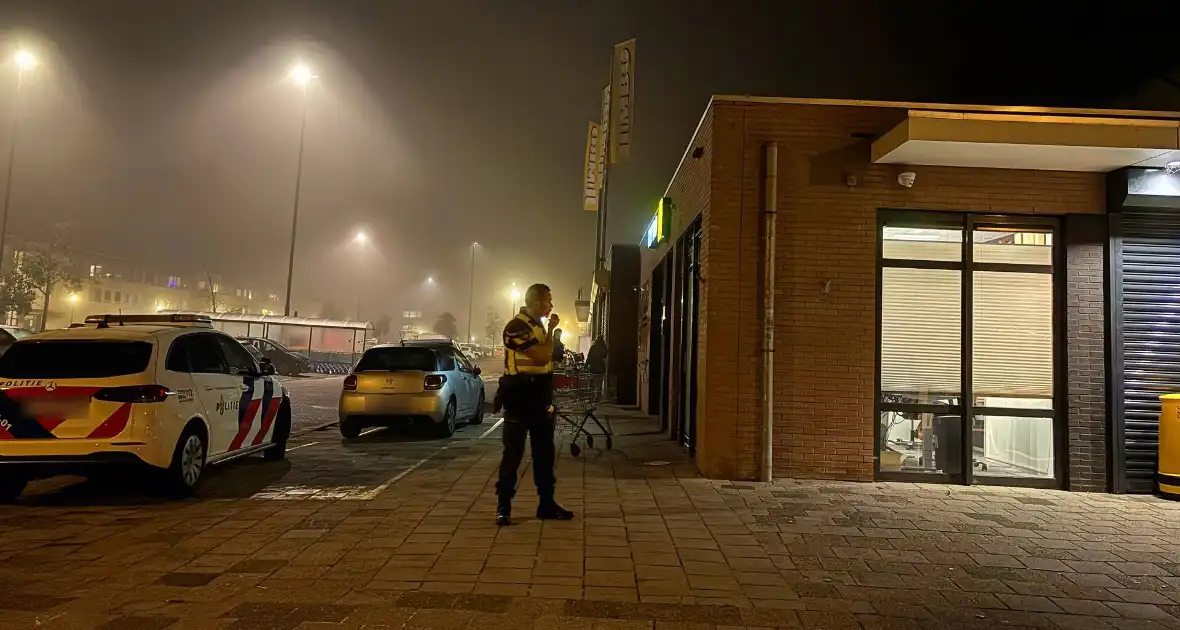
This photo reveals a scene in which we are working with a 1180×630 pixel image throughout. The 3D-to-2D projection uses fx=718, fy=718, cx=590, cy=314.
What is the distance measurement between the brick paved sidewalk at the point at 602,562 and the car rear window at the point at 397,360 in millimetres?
4080

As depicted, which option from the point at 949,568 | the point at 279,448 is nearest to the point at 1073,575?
the point at 949,568

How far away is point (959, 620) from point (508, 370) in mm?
3633

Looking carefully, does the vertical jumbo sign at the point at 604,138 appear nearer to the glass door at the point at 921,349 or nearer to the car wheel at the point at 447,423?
the car wheel at the point at 447,423

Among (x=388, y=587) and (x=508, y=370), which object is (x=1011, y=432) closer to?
(x=508, y=370)

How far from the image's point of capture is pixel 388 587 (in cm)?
441

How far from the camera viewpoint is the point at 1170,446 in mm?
7652

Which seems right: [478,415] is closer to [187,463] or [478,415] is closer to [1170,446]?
[187,463]

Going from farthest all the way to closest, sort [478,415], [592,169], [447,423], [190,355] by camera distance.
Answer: [592,169] → [478,415] → [447,423] → [190,355]

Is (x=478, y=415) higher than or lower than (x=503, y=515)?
higher

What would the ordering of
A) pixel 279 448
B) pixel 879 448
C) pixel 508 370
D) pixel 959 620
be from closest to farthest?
1. pixel 959 620
2. pixel 508 370
3. pixel 879 448
4. pixel 279 448

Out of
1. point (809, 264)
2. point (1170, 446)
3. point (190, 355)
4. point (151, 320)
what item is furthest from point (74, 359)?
point (1170, 446)

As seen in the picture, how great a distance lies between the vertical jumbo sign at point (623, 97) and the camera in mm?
13695

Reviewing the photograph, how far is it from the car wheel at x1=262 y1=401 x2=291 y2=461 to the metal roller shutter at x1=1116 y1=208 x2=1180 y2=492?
987cm

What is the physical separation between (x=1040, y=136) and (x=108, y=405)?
919cm
